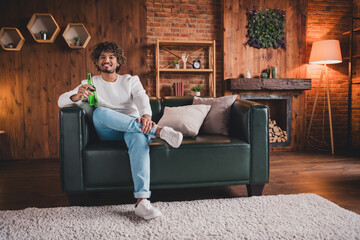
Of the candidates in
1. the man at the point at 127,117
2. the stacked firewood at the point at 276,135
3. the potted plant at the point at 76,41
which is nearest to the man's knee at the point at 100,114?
the man at the point at 127,117

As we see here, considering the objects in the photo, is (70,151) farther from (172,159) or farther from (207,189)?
(207,189)

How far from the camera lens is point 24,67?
354 centimetres

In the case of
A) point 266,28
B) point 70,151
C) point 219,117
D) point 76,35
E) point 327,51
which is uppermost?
point 266,28

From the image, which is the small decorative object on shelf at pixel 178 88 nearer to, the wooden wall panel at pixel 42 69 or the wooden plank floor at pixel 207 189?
the wooden wall panel at pixel 42 69

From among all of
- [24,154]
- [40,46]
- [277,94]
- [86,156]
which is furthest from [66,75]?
[277,94]

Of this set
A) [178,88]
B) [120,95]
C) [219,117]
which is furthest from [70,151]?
[178,88]

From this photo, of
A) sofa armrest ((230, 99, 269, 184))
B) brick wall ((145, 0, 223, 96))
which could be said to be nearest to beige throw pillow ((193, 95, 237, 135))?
sofa armrest ((230, 99, 269, 184))

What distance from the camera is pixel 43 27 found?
3566 millimetres

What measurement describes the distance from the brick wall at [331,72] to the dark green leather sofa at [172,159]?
8.97 feet

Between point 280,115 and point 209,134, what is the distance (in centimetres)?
242

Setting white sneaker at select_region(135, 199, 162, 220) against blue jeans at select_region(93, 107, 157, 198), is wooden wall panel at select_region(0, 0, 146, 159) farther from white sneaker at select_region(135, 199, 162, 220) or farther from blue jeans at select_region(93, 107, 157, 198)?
white sneaker at select_region(135, 199, 162, 220)

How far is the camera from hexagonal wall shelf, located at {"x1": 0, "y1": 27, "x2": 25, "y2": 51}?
3422 mm

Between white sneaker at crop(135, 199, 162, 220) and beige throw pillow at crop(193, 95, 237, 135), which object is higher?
beige throw pillow at crop(193, 95, 237, 135)

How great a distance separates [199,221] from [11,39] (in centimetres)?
367
